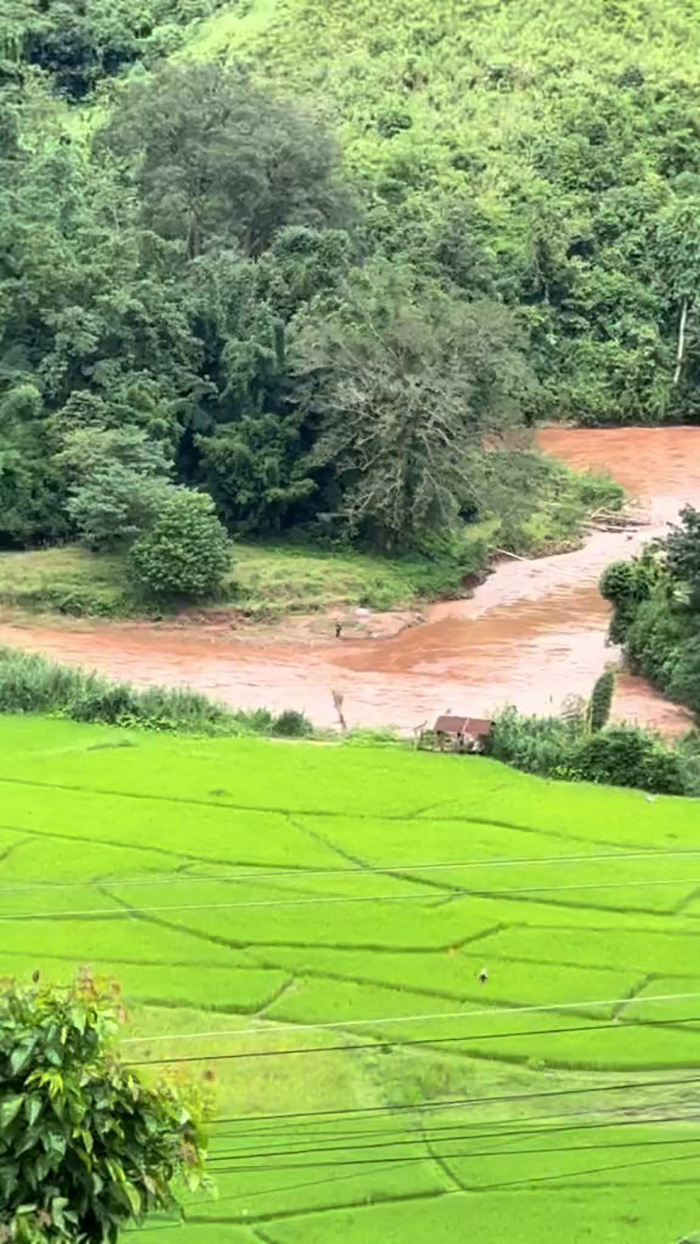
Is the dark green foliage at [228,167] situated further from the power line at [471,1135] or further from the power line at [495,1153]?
the power line at [495,1153]

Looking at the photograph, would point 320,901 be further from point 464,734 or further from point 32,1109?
point 32,1109

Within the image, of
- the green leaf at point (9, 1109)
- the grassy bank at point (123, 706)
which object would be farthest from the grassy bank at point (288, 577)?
the green leaf at point (9, 1109)

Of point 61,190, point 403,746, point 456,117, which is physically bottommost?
point 403,746

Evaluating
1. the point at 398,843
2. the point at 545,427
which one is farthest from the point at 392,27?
the point at 398,843

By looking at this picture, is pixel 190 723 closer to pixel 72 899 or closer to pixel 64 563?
pixel 72 899

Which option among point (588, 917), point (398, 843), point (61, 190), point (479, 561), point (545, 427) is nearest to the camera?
point (588, 917)
